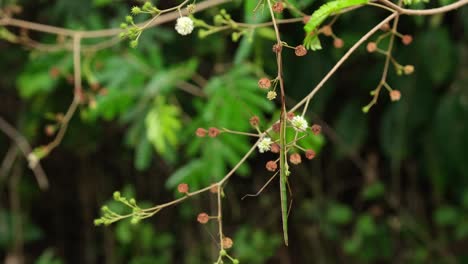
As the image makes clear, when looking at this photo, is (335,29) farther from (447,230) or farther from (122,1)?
(447,230)

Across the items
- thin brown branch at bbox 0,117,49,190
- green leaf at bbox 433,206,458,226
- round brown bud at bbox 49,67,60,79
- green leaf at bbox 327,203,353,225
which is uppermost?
thin brown branch at bbox 0,117,49,190

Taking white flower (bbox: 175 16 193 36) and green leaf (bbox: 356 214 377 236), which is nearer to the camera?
white flower (bbox: 175 16 193 36)

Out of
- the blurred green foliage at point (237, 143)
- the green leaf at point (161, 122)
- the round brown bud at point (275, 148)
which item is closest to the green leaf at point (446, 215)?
the blurred green foliage at point (237, 143)

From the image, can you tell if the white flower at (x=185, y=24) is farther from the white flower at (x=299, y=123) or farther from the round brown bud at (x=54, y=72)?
the round brown bud at (x=54, y=72)

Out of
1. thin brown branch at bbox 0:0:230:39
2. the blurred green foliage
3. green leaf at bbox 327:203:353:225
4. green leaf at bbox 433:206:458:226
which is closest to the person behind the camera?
thin brown branch at bbox 0:0:230:39

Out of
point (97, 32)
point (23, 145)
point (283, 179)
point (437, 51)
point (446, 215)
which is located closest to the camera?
point (283, 179)

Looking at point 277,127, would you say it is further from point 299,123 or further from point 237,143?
point 237,143

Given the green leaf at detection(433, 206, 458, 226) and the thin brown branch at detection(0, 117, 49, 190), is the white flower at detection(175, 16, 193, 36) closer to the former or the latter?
the thin brown branch at detection(0, 117, 49, 190)

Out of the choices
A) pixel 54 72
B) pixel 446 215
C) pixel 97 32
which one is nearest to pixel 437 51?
pixel 446 215

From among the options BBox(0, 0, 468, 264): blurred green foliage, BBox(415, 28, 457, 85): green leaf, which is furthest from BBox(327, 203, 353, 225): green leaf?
BBox(415, 28, 457, 85): green leaf

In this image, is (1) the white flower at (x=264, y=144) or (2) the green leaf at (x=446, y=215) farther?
(2) the green leaf at (x=446, y=215)

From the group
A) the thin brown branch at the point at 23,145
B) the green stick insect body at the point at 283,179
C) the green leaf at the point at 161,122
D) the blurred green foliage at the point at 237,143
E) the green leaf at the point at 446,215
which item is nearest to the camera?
the green stick insect body at the point at 283,179

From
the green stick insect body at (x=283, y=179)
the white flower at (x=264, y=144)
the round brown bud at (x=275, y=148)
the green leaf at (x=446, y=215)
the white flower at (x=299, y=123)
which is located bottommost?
the green stick insect body at (x=283, y=179)
